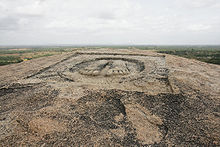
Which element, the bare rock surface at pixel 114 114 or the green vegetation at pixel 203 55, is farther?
the green vegetation at pixel 203 55

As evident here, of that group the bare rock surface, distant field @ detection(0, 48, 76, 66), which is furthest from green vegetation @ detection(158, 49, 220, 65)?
distant field @ detection(0, 48, 76, 66)

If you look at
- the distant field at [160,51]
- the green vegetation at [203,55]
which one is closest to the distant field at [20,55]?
the distant field at [160,51]

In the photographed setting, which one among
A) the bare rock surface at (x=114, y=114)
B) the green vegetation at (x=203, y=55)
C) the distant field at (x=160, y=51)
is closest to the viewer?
the bare rock surface at (x=114, y=114)

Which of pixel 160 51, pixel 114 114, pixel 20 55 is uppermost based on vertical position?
pixel 160 51

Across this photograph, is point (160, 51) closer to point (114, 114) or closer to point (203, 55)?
point (203, 55)

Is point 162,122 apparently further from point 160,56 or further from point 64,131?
point 160,56

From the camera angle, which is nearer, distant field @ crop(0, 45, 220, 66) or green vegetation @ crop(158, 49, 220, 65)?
green vegetation @ crop(158, 49, 220, 65)

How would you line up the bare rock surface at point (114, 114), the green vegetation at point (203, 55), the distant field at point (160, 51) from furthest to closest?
the distant field at point (160, 51) → the green vegetation at point (203, 55) → the bare rock surface at point (114, 114)

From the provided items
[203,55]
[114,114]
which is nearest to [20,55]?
[114,114]

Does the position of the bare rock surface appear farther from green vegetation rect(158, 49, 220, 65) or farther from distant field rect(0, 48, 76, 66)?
green vegetation rect(158, 49, 220, 65)

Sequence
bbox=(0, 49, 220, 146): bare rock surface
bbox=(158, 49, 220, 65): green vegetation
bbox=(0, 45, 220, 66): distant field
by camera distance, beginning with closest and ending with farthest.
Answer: bbox=(0, 49, 220, 146): bare rock surface → bbox=(158, 49, 220, 65): green vegetation → bbox=(0, 45, 220, 66): distant field

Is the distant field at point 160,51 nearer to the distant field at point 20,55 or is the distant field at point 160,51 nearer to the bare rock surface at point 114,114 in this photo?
the distant field at point 20,55
